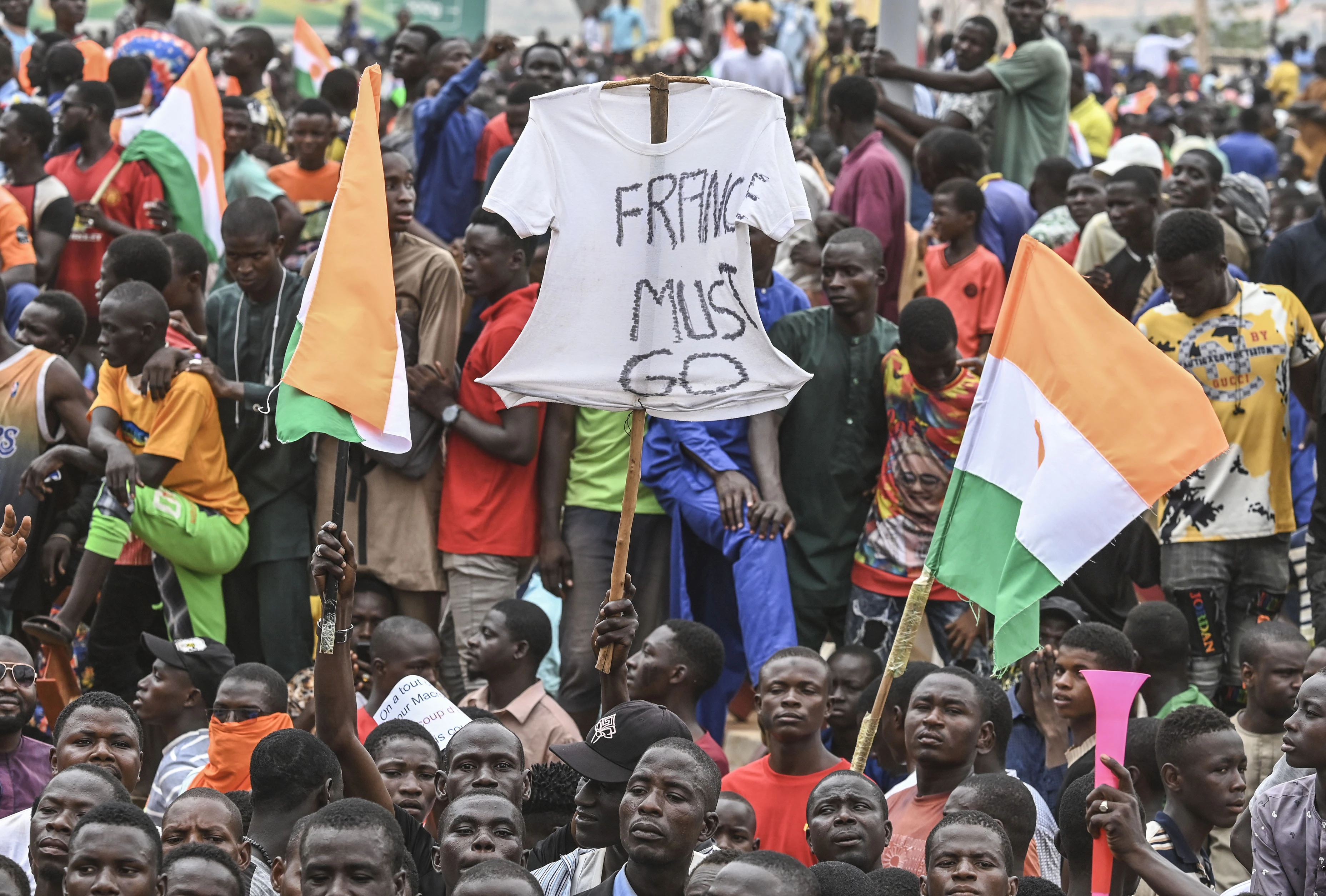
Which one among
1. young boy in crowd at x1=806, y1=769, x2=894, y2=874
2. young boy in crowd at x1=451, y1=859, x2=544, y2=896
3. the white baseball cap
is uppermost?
the white baseball cap

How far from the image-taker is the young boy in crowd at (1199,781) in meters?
5.51

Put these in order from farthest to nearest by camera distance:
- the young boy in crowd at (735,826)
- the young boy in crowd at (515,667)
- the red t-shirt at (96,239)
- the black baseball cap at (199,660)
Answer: the red t-shirt at (96,239) → the black baseball cap at (199,660) → the young boy in crowd at (515,667) → the young boy in crowd at (735,826)

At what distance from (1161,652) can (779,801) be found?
1659 millimetres

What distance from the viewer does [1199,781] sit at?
554cm

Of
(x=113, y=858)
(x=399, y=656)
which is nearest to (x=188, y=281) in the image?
(x=399, y=656)

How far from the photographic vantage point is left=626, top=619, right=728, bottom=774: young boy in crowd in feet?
22.0

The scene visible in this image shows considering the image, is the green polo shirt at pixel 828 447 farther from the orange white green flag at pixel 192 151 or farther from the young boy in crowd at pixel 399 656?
the orange white green flag at pixel 192 151

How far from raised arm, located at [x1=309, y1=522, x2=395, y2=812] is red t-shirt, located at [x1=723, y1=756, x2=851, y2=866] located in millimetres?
1379

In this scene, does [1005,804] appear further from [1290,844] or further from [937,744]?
[1290,844]

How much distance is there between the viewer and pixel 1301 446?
28.0 ft

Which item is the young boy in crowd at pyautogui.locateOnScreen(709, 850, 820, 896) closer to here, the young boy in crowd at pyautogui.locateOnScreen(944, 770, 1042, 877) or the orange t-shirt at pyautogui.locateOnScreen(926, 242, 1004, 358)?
the young boy in crowd at pyautogui.locateOnScreen(944, 770, 1042, 877)

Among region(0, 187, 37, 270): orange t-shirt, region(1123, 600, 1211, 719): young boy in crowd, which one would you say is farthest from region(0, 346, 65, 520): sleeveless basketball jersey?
region(1123, 600, 1211, 719): young boy in crowd

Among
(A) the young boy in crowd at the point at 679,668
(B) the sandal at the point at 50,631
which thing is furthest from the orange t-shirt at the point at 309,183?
(A) the young boy in crowd at the point at 679,668

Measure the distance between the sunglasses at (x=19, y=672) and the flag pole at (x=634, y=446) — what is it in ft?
7.26
